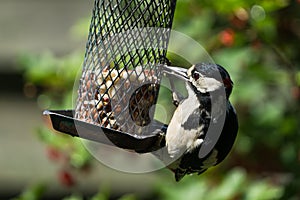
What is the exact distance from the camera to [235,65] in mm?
2598

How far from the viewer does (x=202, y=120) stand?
180cm

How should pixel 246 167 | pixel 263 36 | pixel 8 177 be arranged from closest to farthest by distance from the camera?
pixel 263 36 → pixel 246 167 → pixel 8 177

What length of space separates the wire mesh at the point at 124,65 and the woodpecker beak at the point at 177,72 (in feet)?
0.11

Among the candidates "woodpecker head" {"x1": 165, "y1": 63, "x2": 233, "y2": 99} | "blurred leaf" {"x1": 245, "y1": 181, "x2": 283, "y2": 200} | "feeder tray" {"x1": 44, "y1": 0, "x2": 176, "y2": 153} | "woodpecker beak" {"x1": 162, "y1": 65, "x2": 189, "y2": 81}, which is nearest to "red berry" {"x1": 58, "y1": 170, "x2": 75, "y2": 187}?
"blurred leaf" {"x1": 245, "y1": 181, "x2": 283, "y2": 200}

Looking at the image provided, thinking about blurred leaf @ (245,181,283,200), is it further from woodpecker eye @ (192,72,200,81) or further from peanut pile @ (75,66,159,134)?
woodpecker eye @ (192,72,200,81)

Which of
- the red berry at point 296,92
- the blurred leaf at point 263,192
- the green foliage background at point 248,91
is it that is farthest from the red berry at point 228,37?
the blurred leaf at point 263,192

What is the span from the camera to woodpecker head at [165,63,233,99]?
5.79 feet

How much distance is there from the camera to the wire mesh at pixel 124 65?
1.94 meters

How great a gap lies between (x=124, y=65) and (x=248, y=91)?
83 cm

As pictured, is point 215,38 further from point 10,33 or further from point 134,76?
point 10,33

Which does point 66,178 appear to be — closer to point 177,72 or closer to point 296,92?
point 296,92

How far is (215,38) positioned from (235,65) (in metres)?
0.15

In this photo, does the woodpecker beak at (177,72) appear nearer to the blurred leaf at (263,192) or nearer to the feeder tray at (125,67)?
the feeder tray at (125,67)

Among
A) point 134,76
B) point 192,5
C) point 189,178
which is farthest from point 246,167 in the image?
point 134,76
